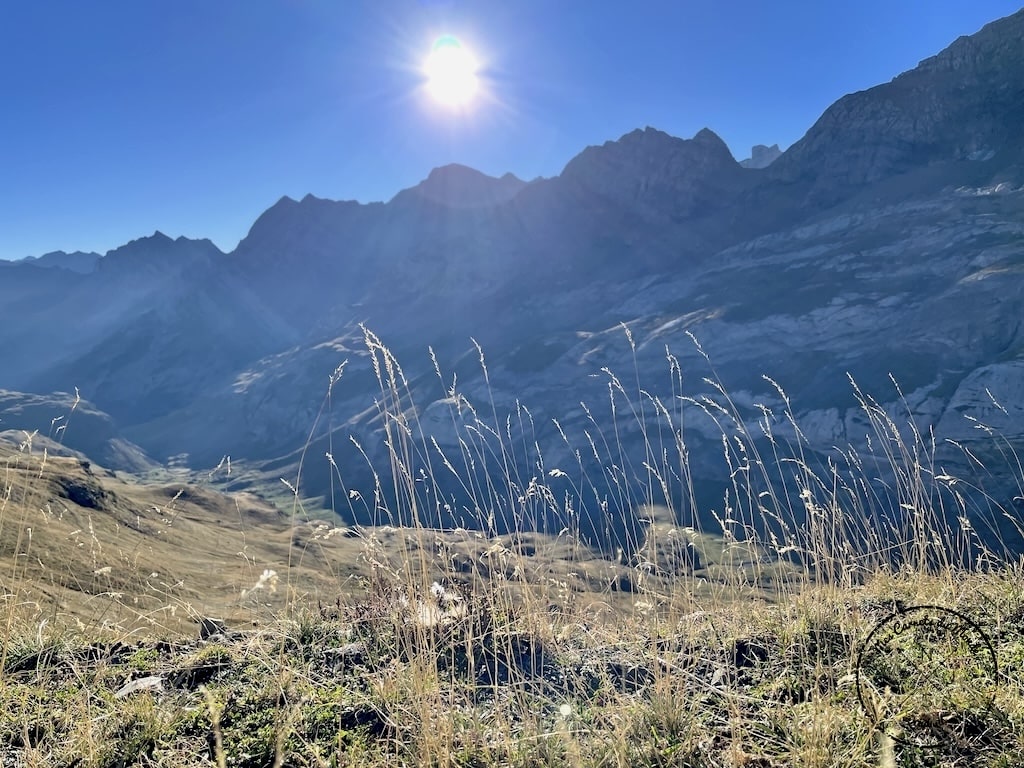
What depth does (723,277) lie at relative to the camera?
195375 millimetres

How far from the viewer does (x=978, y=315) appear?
124000 millimetres

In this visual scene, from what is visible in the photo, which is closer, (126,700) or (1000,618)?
(126,700)

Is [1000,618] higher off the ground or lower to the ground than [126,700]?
lower

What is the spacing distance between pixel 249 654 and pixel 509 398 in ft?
561

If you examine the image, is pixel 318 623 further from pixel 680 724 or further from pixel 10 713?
pixel 680 724

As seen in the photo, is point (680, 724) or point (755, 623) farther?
point (755, 623)

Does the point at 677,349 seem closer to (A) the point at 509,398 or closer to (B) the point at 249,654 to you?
(A) the point at 509,398

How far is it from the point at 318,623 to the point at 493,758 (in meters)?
2.34

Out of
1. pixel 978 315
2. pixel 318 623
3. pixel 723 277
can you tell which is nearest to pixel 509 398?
pixel 723 277

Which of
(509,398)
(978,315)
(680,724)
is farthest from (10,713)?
(509,398)

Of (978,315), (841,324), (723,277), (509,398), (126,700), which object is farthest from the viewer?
(723,277)

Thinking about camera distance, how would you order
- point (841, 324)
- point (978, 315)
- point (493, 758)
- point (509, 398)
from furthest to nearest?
1. point (509, 398)
2. point (841, 324)
3. point (978, 315)
4. point (493, 758)

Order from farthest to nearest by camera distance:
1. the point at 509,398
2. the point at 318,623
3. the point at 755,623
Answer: the point at 509,398 → the point at 318,623 → the point at 755,623

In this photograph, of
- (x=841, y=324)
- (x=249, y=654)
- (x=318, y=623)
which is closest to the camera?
(x=249, y=654)
